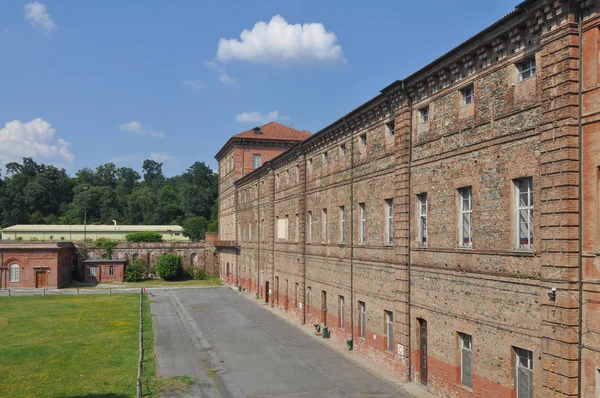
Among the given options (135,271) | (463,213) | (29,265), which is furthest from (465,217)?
(135,271)

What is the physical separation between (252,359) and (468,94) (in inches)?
591

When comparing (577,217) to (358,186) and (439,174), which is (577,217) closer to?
(439,174)

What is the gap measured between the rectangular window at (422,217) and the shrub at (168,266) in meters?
53.7

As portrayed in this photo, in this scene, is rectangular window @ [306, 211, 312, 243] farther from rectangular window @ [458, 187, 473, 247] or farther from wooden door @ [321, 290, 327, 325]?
rectangular window @ [458, 187, 473, 247]

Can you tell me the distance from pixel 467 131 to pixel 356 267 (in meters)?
10.4

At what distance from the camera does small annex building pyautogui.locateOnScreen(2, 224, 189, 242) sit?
87.5 metres

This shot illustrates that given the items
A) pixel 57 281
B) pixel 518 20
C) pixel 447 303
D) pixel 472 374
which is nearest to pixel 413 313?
pixel 447 303

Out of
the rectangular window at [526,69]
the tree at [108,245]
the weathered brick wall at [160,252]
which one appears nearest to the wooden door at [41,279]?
the weathered brick wall at [160,252]

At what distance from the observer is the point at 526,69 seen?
14.1 metres

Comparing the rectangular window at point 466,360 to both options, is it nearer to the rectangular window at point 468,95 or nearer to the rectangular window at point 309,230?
the rectangular window at point 468,95

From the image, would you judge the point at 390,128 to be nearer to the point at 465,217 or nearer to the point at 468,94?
the point at 468,94

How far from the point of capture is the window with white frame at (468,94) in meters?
16.3

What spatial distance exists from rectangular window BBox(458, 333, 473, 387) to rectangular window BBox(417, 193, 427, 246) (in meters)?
3.74

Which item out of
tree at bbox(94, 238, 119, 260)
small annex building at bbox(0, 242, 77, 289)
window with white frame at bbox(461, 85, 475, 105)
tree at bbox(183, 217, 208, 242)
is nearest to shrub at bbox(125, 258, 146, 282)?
tree at bbox(94, 238, 119, 260)
